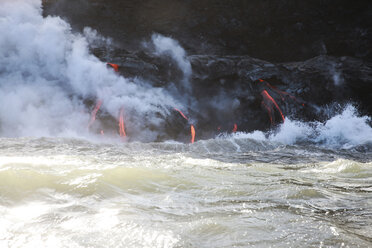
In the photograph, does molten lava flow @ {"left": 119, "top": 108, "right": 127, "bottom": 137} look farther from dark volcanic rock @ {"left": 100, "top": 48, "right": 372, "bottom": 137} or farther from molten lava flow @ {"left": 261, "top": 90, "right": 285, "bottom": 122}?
molten lava flow @ {"left": 261, "top": 90, "right": 285, "bottom": 122}

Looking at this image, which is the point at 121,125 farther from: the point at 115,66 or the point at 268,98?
the point at 268,98

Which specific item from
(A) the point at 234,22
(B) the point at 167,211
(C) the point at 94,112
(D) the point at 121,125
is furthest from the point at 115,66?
(B) the point at 167,211

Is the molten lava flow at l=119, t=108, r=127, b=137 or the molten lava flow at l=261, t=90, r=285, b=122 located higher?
the molten lava flow at l=261, t=90, r=285, b=122

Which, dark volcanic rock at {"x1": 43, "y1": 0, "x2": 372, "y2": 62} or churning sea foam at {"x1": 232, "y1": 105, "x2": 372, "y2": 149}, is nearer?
churning sea foam at {"x1": 232, "y1": 105, "x2": 372, "y2": 149}

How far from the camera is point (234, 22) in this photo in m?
20.6

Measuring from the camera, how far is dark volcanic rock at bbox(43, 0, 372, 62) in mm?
19984

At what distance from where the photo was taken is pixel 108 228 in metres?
1.70

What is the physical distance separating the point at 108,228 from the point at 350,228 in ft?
4.60

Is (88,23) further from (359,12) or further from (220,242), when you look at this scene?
(220,242)

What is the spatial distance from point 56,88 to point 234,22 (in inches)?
471

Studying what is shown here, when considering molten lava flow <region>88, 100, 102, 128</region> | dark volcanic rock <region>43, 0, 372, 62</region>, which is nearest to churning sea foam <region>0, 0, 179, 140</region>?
molten lava flow <region>88, 100, 102, 128</region>

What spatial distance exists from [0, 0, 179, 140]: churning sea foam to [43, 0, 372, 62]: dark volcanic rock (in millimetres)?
3876

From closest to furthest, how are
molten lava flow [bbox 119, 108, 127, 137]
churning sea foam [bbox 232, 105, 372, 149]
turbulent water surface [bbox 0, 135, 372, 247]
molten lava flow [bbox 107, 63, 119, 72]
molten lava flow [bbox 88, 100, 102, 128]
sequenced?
1. turbulent water surface [bbox 0, 135, 372, 247]
2. molten lava flow [bbox 119, 108, 127, 137]
3. molten lava flow [bbox 88, 100, 102, 128]
4. churning sea foam [bbox 232, 105, 372, 149]
5. molten lava flow [bbox 107, 63, 119, 72]

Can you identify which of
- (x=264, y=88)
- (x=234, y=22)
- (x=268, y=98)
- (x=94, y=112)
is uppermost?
(x=234, y=22)
